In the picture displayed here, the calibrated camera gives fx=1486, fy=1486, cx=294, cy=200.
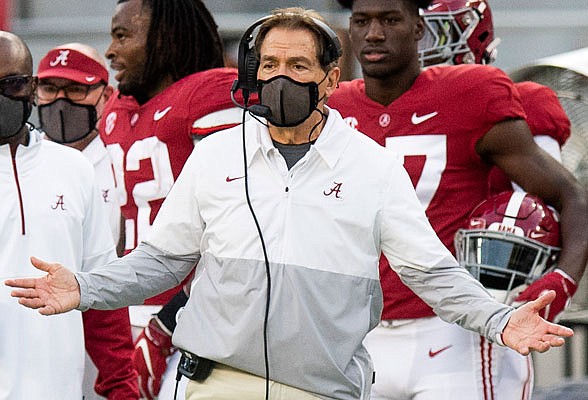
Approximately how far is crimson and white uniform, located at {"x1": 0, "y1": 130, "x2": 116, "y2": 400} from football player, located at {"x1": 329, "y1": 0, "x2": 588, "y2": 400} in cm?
104

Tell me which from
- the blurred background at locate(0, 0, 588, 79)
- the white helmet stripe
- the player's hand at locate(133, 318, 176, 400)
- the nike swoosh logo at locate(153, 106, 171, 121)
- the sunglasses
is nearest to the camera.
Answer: the sunglasses

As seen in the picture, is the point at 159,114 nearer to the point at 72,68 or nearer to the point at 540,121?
the point at 72,68

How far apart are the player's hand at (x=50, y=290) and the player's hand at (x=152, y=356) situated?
126cm

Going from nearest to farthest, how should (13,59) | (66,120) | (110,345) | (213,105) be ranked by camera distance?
(13,59)
(110,345)
(213,105)
(66,120)

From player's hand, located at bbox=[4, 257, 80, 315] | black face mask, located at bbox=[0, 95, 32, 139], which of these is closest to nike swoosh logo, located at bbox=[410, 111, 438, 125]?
black face mask, located at bbox=[0, 95, 32, 139]

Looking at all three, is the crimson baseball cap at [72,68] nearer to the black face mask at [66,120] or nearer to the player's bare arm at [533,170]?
the black face mask at [66,120]

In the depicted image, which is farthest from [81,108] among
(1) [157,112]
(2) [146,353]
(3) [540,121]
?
(3) [540,121]

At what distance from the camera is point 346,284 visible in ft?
12.6

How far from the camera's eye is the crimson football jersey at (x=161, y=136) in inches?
206

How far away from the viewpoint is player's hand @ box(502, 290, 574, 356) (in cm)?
363

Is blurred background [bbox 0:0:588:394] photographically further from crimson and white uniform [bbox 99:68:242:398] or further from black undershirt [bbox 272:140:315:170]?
black undershirt [bbox 272:140:315:170]

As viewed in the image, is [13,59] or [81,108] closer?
[13,59]

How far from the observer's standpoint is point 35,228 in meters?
4.44

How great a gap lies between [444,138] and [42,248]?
4.74ft
